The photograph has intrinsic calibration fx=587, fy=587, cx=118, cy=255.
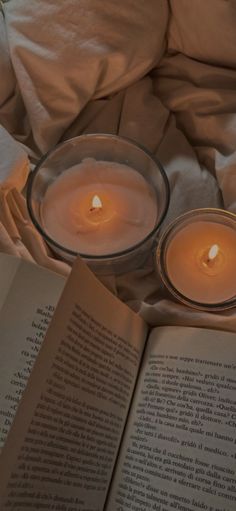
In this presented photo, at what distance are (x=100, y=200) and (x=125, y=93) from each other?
0.15m

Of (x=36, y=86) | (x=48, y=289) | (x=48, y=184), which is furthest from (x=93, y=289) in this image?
(x=36, y=86)

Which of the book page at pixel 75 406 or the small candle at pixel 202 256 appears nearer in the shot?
the book page at pixel 75 406

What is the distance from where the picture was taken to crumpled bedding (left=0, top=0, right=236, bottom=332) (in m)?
0.63

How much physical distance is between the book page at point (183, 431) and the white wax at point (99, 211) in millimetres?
109

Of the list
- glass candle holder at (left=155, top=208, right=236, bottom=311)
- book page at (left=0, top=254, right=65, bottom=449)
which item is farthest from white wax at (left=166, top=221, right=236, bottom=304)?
book page at (left=0, top=254, right=65, bottom=449)

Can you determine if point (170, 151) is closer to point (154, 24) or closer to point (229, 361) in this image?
point (154, 24)

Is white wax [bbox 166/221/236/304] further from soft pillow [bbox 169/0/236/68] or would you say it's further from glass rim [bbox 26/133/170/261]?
soft pillow [bbox 169/0/236/68]

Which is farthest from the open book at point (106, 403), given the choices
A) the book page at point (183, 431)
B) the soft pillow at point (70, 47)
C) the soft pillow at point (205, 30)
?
the soft pillow at point (205, 30)

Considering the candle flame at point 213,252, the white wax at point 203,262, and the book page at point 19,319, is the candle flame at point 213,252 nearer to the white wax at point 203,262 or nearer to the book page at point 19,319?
the white wax at point 203,262

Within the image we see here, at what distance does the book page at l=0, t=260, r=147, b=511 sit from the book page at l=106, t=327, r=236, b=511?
0.07ft

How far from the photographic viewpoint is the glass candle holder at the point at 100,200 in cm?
59

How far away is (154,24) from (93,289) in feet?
1.03

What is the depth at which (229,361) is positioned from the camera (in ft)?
1.77

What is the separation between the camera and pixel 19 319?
1.78ft
